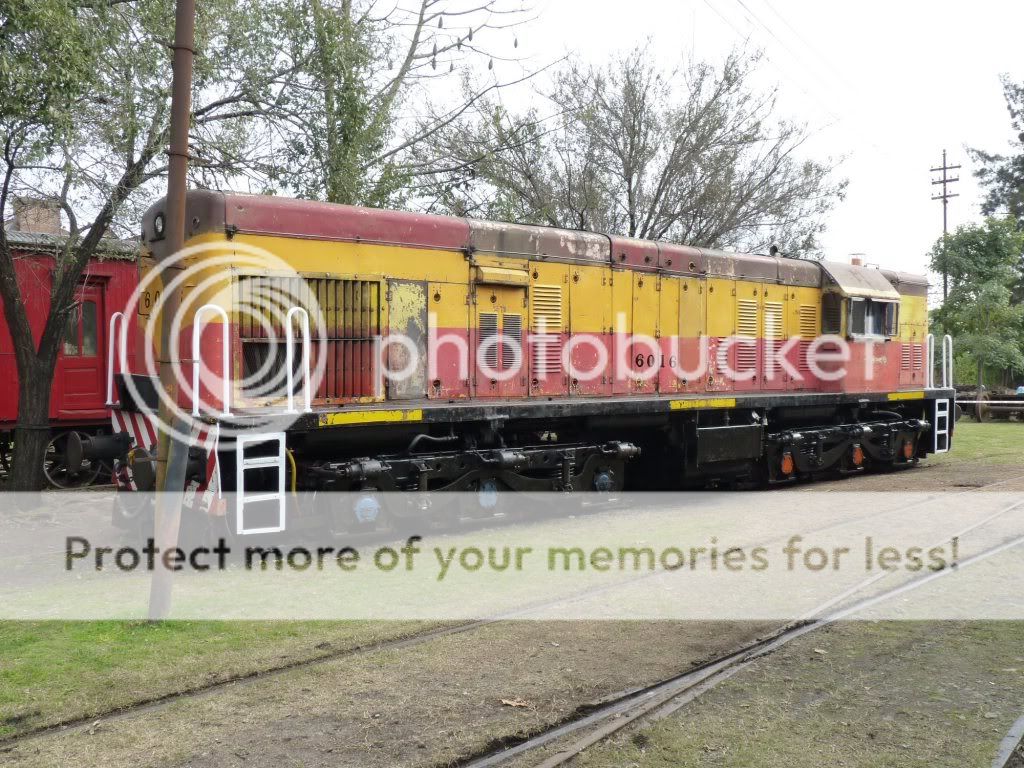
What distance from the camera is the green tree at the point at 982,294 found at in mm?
31234

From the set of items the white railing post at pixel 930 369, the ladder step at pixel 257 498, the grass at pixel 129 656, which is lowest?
the grass at pixel 129 656

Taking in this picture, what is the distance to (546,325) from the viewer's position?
10414mm

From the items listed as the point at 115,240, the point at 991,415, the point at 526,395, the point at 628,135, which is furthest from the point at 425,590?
the point at 991,415

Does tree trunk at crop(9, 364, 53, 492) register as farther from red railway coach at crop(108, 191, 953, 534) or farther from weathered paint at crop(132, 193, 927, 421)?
weathered paint at crop(132, 193, 927, 421)

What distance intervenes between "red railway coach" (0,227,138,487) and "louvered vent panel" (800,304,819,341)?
9.85 metres

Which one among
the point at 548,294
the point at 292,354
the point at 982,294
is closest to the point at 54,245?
the point at 292,354

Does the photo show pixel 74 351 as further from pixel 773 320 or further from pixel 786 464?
pixel 786 464

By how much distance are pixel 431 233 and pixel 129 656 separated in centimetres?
534

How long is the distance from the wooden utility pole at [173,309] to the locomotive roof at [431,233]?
7.41 feet

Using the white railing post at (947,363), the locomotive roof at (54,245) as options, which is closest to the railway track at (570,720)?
the locomotive roof at (54,245)

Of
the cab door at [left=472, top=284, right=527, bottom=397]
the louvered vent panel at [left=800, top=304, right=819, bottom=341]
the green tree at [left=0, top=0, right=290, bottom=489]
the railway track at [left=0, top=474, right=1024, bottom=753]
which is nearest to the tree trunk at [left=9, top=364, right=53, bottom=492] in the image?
the green tree at [left=0, top=0, right=290, bottom=489]

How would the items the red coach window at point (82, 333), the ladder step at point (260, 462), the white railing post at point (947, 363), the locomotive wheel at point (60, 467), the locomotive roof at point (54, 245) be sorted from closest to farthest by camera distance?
the ladder step at point (260, 462), the locomotive roof at point (54, 245), the locomotive wheel at point (60, 467), the red coach window at point (82, 333), the white railing post at point (947, 363)

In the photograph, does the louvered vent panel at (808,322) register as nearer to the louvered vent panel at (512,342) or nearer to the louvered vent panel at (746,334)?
the louvered vent panel at (746,334)

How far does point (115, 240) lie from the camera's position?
11961 mm
